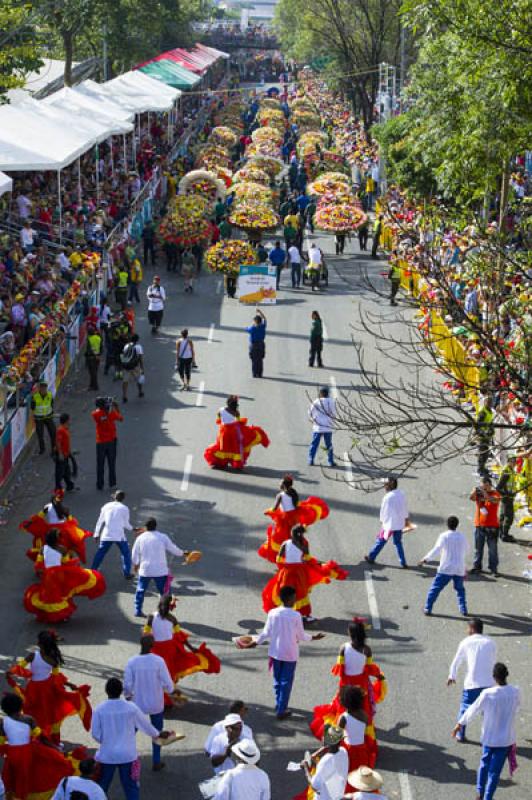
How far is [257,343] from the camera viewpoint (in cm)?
2528

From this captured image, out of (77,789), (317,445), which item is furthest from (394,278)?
(77,789)

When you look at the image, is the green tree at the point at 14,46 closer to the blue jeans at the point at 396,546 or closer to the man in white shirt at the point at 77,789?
the blue jeans at the point at 396,546

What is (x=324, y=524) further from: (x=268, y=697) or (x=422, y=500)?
(x=268, y=697)

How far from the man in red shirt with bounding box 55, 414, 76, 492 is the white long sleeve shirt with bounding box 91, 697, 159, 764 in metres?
8.67

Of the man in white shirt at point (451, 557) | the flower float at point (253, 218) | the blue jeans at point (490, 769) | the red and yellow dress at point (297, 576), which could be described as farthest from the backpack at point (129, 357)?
the blue jeans at point (490, 769)

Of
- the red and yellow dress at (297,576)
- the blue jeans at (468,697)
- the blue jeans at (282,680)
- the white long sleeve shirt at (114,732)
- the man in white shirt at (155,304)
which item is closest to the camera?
the white long sleeve shirt at (114,732)

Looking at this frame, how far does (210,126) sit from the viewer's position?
6344 cm

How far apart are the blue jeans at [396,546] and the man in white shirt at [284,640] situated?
13.8ft

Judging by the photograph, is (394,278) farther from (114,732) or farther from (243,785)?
(243,785)

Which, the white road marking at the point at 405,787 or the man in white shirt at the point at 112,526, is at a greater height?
the man in white shirt at the point at 112,526

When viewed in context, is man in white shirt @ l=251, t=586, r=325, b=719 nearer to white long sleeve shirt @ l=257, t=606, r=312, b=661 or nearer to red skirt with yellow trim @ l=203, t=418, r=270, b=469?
white long sleeve shirt @ l=257, t=606, r=312, b=661

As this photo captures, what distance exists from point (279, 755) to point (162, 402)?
12.8m

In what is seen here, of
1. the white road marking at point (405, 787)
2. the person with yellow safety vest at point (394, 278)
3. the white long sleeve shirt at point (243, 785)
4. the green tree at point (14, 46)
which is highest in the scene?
the green tree at point (14, 46)

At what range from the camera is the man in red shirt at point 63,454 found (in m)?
18.9
